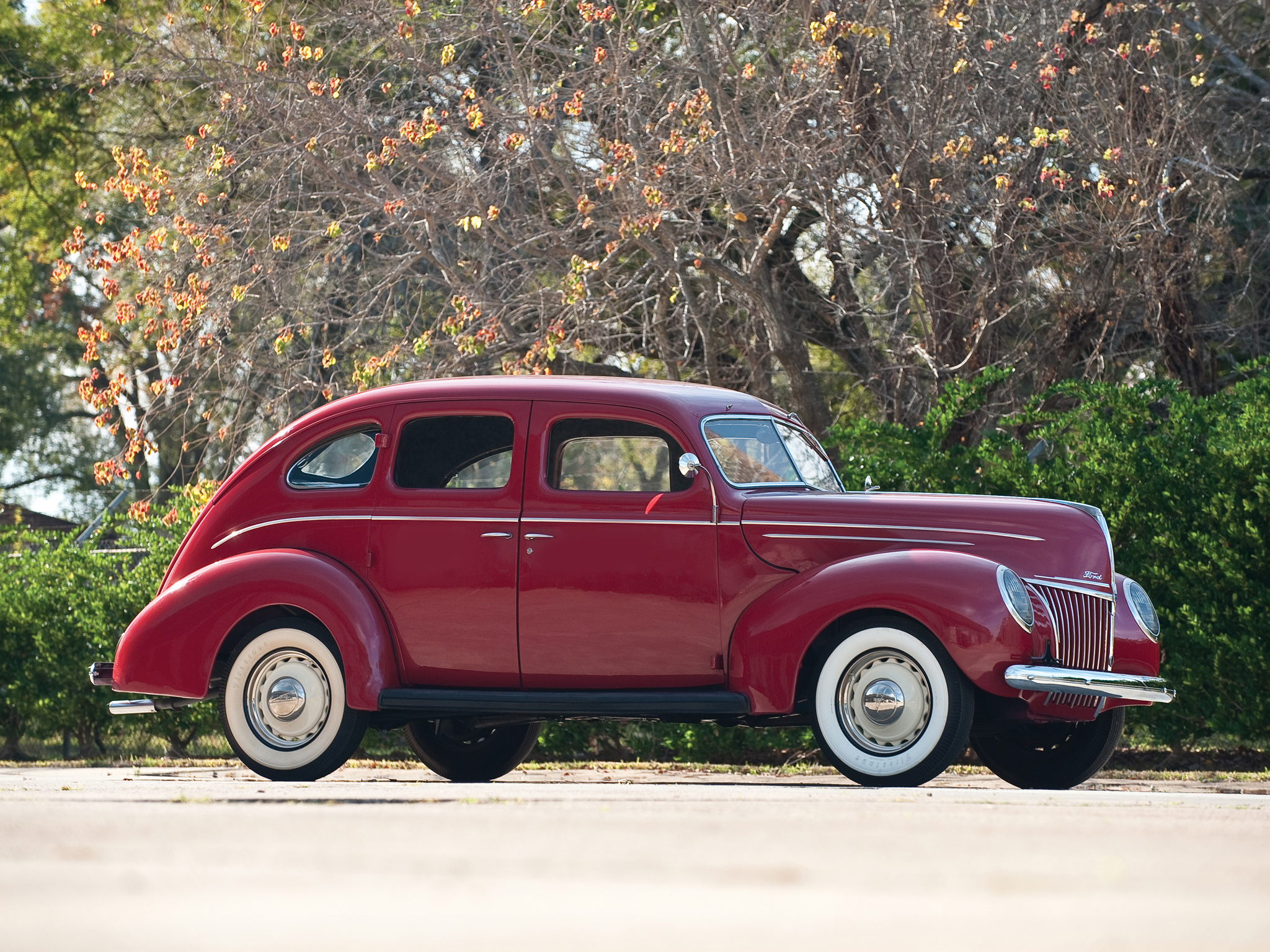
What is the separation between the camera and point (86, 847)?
192 inches

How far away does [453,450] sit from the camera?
8.39 m

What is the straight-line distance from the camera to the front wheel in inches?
277

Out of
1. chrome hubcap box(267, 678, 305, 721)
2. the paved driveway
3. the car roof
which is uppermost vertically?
the car roof

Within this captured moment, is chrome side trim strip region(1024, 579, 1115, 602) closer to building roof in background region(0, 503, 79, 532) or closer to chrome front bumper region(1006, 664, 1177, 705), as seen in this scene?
chrome front bumper region(1006, 664, 1177, 705)

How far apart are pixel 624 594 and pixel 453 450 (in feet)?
4.49

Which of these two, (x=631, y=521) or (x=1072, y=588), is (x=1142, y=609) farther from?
(x=631, y=521)

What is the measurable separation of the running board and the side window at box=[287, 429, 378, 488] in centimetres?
121

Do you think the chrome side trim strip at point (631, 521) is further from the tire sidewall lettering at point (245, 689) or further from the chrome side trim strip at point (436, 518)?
the tire sidewall lettering at point (245, 689)

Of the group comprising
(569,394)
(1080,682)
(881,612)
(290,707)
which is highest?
(569,394)

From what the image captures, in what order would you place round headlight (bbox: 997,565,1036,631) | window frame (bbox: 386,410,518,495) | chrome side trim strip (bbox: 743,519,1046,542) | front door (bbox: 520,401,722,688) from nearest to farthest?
1. round headlight (bbox: 997,565,1036,631)
2. chrome side trim strip (bbox: 743,519,1046,542)
3. front door (bbox: 520,401,722,688)
4. window frame (bbox: 386,410,518,495)

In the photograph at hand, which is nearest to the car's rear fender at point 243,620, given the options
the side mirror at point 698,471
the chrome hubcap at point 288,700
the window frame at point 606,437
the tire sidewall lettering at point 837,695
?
the chrome hubcap at point 288,700

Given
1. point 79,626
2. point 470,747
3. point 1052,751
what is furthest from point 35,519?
point 1052,751

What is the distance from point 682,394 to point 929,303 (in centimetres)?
548

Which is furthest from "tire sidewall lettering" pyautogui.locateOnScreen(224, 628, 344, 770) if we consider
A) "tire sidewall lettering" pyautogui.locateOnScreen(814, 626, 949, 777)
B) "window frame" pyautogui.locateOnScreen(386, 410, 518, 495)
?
"tire sidewall lettering" pyautogui.locateOnScreen(814, 626, 949, 777)
